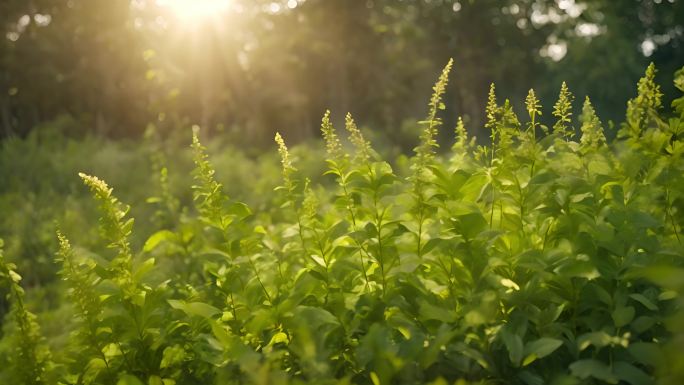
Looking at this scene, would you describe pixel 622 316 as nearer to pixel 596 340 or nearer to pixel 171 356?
pixel 596 340

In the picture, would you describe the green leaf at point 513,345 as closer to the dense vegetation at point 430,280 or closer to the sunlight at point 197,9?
the dense vegetation at point 430,280

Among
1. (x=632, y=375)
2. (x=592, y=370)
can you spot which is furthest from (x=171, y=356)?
(x=632, y=375)

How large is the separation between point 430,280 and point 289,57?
1203 inches

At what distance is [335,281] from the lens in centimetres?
283

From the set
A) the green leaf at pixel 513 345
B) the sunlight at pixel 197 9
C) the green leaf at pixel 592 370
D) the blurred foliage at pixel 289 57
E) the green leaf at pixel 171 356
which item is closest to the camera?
the green leaf at pixel 592 370

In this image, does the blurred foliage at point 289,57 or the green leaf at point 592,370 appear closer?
the green leaf at point 592,370

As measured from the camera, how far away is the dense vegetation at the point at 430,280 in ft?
7.87

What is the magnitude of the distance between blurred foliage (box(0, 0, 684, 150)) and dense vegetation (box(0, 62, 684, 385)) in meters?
25.0

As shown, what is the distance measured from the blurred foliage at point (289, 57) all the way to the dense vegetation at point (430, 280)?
24952 mm

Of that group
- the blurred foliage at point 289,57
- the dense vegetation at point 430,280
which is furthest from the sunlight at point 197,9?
the dense vegetation at point 430,280

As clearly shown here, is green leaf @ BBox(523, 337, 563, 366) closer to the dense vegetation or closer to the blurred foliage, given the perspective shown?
the dense vegetation

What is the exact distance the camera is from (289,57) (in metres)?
32.4

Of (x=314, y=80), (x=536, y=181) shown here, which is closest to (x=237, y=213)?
(x=536, y=181)

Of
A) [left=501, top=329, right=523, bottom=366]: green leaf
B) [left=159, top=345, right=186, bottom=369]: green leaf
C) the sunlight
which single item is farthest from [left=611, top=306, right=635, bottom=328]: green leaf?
the sunlight
